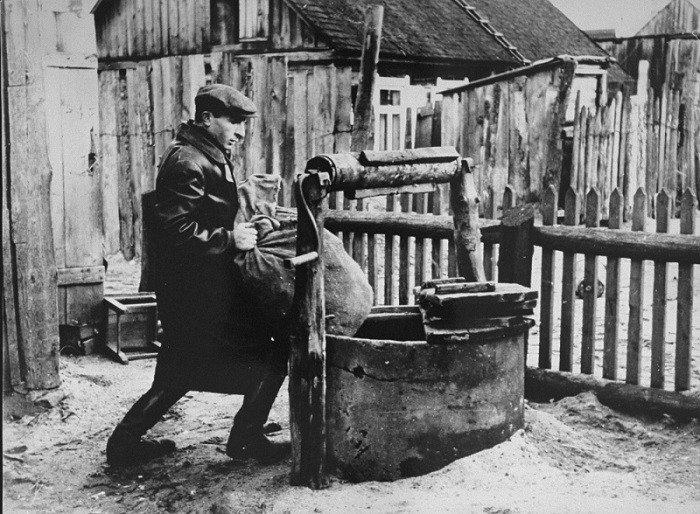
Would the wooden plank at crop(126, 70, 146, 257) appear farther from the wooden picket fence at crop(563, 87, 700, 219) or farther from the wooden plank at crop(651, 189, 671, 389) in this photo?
the wooden plank at crop(651, 189, 671, 389)

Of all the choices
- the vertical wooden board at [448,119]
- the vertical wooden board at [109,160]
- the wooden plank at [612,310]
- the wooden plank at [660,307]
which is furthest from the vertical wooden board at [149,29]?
the wooden plank at [660,307]

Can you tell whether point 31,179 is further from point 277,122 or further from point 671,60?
point 671,60

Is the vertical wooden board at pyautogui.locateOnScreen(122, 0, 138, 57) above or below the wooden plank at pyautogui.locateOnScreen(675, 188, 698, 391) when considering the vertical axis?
above

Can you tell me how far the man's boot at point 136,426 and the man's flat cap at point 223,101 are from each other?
1419 millimetres

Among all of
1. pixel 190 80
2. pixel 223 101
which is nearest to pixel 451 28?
pixel 190 80

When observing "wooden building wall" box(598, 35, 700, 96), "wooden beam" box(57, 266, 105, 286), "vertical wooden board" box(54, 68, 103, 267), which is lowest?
"wooden beam" box(57, 266, 105, 286)

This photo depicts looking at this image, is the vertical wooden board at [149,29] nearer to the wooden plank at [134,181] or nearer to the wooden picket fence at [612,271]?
the wooden plank at [134,181]

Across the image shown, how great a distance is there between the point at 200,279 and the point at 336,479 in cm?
115

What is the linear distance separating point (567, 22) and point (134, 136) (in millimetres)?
10566

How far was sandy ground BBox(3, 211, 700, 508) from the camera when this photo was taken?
361cm

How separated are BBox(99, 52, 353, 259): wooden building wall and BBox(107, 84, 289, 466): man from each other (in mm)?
3050

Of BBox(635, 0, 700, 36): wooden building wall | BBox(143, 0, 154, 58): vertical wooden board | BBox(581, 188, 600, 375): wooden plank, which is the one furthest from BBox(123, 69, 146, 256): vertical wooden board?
BBox(635, 0, 700, 36): wooden building wall

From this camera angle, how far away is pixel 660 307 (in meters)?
4.83

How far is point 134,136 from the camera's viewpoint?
355 inches
